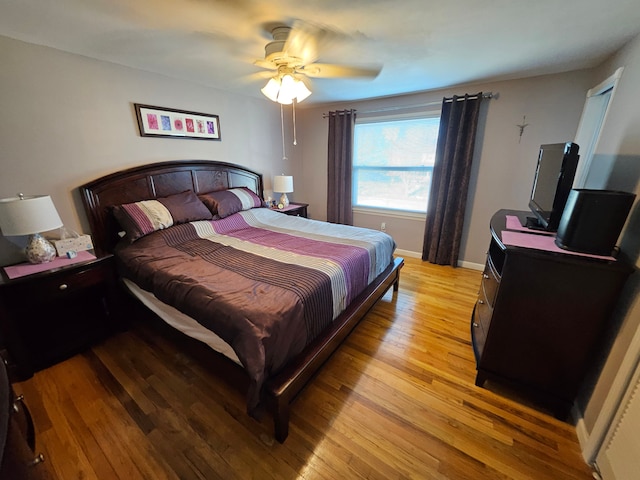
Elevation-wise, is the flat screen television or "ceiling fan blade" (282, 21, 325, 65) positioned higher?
"ceiling fan blade" (282, 21, 325, 65)

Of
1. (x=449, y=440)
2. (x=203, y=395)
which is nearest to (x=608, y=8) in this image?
(x=449, y=440)

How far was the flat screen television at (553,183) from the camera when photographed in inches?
58.1

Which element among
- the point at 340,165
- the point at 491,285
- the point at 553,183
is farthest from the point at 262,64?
the point at 491,285

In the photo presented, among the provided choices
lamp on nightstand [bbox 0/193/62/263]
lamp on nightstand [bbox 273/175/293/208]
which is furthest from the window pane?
lamp on nightstand [bbox 0/193/62/263]

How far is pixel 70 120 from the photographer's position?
206 cm

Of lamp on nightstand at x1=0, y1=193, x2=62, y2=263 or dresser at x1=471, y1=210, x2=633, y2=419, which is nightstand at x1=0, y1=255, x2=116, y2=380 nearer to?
lamp on nightstand at x1=0, y1=193, x2=62, y2=263

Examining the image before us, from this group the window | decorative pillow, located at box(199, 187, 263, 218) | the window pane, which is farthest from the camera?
the window pane

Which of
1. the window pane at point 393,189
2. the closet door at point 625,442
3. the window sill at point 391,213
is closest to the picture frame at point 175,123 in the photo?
the window pane at point 393,189

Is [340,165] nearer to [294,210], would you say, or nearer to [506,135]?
[294,210]

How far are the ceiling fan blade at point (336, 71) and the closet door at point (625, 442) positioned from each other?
2.67 meters

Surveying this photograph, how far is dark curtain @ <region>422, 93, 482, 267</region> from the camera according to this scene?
2.98 metres

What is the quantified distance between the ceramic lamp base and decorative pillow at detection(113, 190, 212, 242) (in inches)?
19.1

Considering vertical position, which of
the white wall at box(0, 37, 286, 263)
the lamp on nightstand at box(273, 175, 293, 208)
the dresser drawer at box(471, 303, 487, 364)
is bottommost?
the dresser drawer at box(471, 303, 487, 364)

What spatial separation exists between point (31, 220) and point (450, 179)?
3.91 meters
